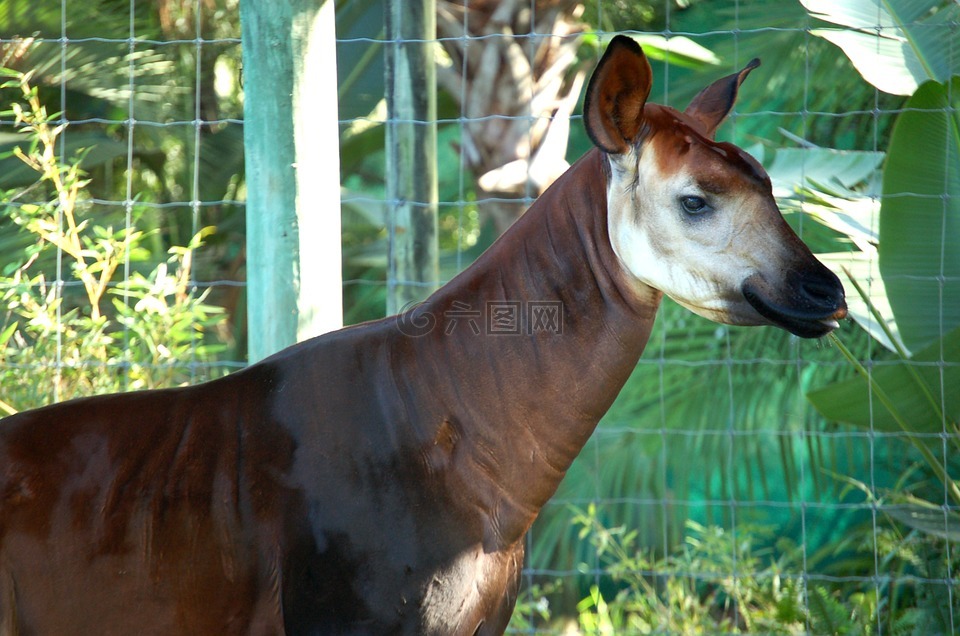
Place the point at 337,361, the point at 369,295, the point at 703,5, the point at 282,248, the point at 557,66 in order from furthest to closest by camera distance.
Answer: the point at 369,295
the point at 703,5
the point at 557,66
the point at 282,248
the point at 337,361

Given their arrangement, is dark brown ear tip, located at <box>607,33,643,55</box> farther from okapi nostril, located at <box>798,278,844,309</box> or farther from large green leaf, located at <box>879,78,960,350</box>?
large green leaf, located at <box>879,78,960,350</box>

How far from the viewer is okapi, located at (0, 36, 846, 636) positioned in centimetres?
191

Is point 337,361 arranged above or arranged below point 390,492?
above

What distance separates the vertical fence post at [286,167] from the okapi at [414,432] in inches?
21.0

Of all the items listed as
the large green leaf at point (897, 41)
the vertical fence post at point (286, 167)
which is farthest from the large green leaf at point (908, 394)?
the vertical fence post at point (286, 167)

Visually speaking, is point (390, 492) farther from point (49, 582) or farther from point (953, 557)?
point (953, 557)

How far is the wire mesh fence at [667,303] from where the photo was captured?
11.1ft

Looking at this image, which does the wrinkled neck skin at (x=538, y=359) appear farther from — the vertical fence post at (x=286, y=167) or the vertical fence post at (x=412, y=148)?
the vertical fence post at (x=412, y=148)

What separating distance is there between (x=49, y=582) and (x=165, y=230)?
555 cm

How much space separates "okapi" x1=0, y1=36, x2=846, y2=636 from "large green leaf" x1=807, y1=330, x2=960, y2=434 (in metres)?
1.67

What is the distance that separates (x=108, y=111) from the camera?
7293 millimetres

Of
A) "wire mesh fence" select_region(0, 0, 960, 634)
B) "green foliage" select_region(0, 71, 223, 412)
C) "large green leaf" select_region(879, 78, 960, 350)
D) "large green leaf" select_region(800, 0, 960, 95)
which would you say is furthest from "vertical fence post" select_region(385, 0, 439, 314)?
"large green leaf" select_region(879, 78, 960, 350)

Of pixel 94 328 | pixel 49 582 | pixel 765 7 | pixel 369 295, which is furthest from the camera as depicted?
pixel 369 295

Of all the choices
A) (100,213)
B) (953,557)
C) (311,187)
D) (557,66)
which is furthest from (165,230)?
(953,557)
